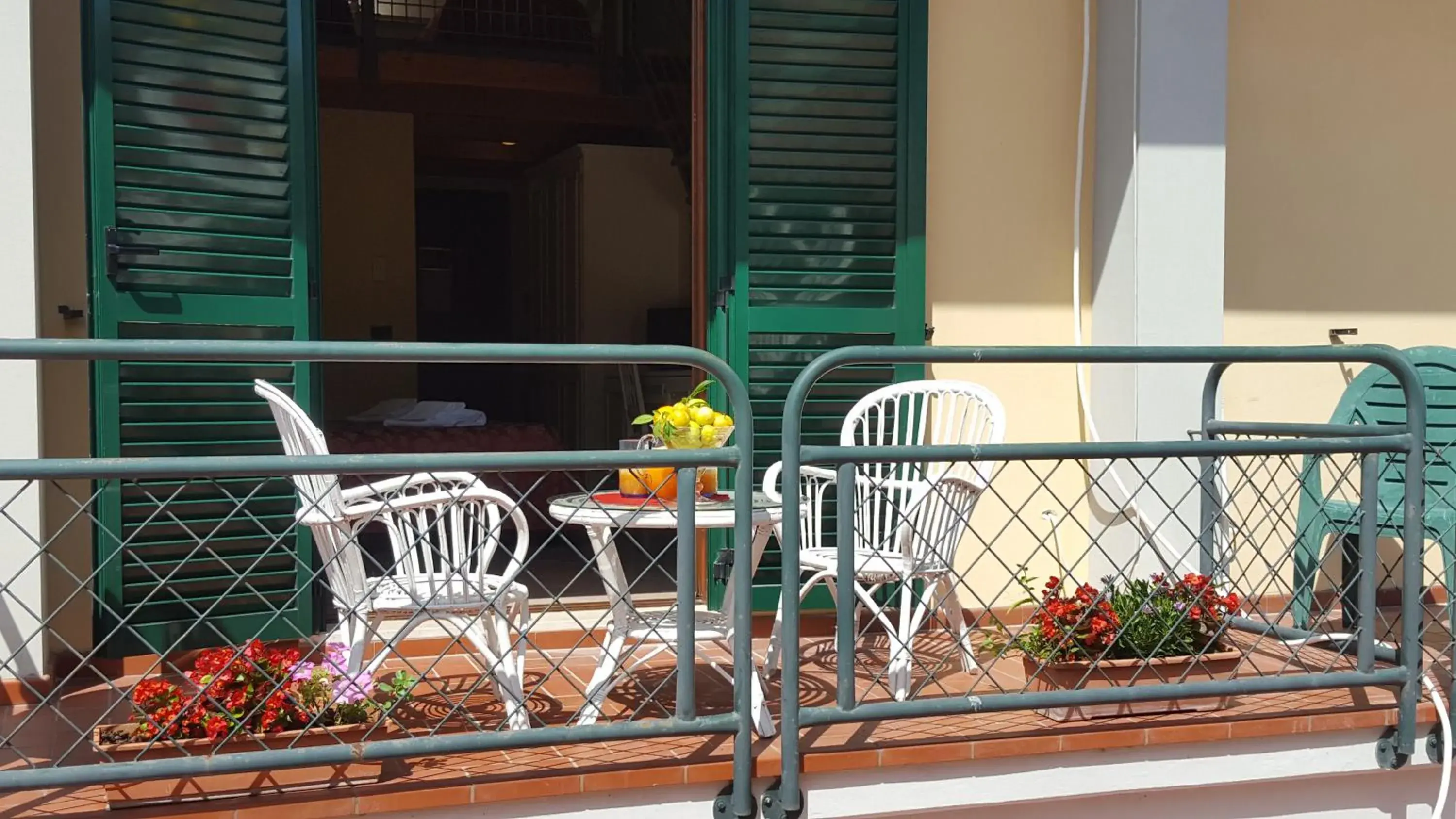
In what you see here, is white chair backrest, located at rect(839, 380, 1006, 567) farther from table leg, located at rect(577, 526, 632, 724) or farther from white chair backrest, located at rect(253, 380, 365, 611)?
white chair backrest, located at rect(253, 380, 365, 611)

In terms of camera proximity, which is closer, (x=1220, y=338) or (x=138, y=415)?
(x=138, y=415)

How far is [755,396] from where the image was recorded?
421cm

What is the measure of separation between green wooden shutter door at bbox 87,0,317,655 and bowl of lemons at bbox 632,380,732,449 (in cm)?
118

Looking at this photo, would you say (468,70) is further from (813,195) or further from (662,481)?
(662,481)

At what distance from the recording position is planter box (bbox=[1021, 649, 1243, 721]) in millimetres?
3031

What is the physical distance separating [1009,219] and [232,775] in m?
3.17

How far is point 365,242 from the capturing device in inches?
339

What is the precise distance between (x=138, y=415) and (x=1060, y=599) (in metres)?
2.60

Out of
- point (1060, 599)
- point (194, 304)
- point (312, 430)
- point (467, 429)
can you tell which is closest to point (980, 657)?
point (1060, 599)

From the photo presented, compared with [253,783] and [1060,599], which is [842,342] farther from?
[253,783]

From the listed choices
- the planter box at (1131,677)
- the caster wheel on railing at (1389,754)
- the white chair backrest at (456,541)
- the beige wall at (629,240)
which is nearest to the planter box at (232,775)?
the white chair backrest at (456,541)

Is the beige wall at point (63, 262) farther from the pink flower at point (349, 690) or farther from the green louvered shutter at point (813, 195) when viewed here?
the green louvered shutter at point (813, 195)

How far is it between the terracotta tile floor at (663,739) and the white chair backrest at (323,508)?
11.3 inches

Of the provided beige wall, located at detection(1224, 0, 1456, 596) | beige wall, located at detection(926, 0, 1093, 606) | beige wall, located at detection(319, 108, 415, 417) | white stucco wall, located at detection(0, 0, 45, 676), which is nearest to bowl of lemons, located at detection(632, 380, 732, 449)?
beige wall, located at detection(926, 0, 1093, 606)
